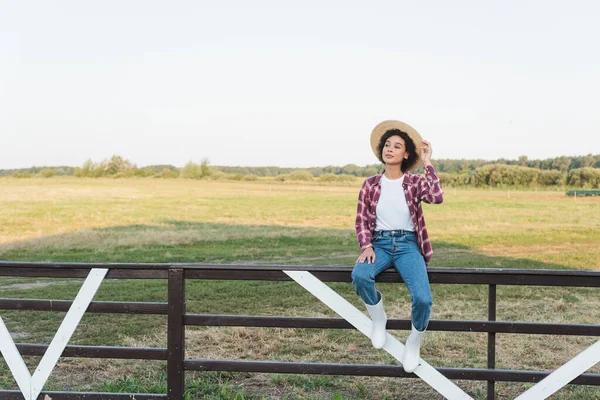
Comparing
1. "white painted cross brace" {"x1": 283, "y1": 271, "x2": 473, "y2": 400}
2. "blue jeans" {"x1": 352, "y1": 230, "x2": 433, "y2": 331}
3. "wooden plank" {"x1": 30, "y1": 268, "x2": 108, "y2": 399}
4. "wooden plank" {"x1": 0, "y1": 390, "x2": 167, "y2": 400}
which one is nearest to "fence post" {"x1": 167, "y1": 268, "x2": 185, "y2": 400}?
"wooden plank" {"x1": 0, "y1": 390, "x2": 167, "y2": 400}

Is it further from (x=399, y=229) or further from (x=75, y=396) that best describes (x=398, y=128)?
(x=75, y=396)

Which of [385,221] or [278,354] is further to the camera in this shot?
[278,354]

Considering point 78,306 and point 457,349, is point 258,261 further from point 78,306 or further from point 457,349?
point 78,306

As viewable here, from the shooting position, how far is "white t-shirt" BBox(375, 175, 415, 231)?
4.32 metres

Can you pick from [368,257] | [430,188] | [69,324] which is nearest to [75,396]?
[69,324]

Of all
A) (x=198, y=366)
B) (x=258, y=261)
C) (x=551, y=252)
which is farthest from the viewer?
(x=551, y=252)

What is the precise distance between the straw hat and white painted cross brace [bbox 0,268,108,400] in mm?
1986

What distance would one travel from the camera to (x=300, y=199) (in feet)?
181

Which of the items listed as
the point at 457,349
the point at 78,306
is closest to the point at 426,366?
the point at 78,306

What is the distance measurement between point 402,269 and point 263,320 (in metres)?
0.97

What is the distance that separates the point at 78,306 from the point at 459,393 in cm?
247

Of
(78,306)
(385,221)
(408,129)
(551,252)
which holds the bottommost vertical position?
(551,252)

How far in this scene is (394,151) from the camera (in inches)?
176

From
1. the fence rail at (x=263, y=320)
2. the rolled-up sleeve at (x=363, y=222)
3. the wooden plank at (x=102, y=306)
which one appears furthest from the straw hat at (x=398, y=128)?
the wooden plank at (x=102, y=306)
